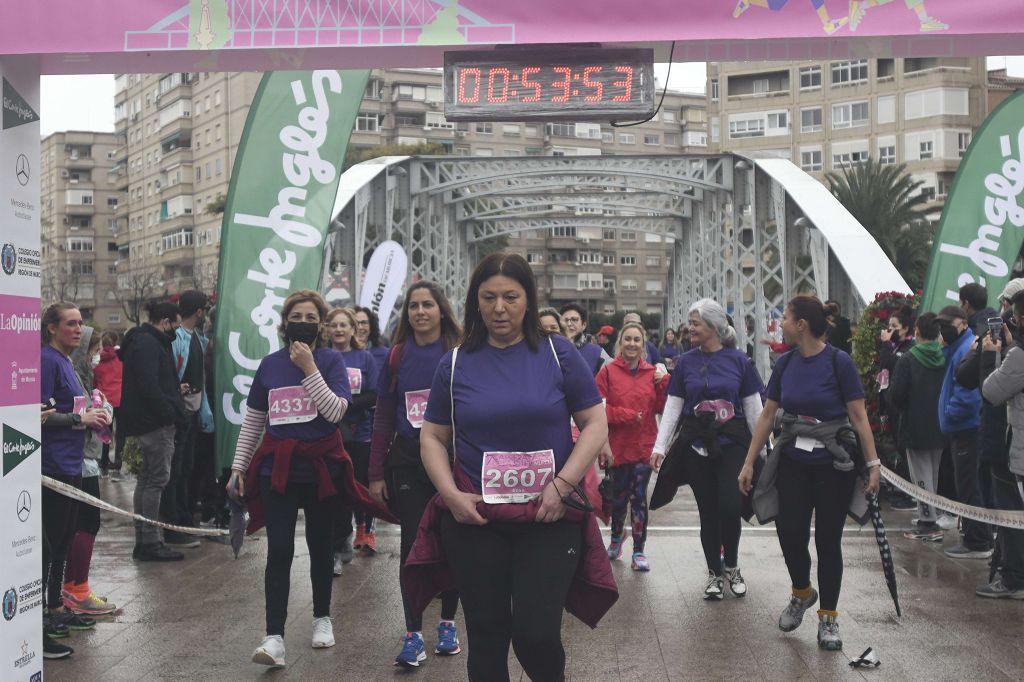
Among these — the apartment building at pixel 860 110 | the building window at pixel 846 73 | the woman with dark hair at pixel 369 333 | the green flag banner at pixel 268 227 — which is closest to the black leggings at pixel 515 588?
the woman with dark hair at pixel 369 333

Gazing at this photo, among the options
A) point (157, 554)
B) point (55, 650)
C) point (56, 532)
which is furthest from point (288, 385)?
point (157, 554)

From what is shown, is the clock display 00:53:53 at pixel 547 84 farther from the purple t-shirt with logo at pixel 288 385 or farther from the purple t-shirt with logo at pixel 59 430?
the purple t-shirt with logo at pixel 59 430

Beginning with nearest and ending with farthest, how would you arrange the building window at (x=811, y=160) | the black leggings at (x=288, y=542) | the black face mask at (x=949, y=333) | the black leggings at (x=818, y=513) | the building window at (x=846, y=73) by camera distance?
the black leggings at (x=288, y=542) → the black leggings at (x=818, y=513) → the black face mask at (x=949, y=333) → the building window at (x=846, y=73) → the building window at (x=811, y=160)

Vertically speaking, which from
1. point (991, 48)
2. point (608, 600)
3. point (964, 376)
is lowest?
point (608, 600)

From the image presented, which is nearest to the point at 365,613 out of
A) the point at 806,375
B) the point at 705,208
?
the point at 806,375

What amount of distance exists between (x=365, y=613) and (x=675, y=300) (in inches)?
2220

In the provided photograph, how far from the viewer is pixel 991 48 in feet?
18.5

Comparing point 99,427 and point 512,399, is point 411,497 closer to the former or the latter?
point 99,427

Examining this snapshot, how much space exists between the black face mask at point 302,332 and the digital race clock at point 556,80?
4.97ft

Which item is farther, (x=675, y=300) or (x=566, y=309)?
(x=675, y=300)

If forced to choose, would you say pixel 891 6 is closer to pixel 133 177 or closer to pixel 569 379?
pixel 569 379

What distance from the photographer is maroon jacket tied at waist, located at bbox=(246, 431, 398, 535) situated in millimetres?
6473

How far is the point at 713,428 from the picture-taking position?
27.0 feet

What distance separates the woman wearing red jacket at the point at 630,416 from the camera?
31.4 ft
